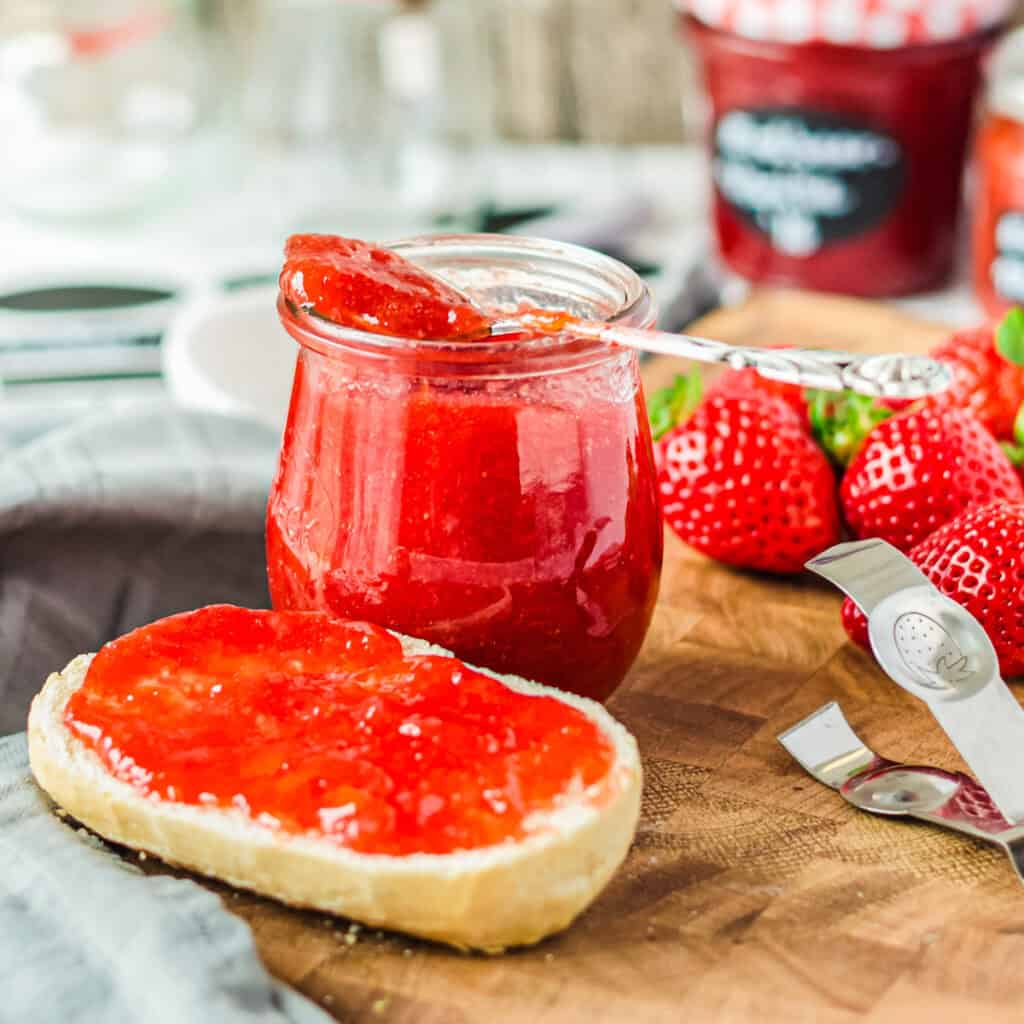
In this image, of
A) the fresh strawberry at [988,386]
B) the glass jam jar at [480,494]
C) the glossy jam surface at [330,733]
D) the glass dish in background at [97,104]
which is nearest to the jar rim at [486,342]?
the glass jam jar at [480,494]

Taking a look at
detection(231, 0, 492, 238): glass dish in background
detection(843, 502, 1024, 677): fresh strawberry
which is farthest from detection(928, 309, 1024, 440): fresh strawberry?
detection(231, 0, 492, 238): glass dish in background

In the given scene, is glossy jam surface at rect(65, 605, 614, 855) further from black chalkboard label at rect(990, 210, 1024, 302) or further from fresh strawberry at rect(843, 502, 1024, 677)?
black chalkboard label at rect(990, 210, 1024, 302)

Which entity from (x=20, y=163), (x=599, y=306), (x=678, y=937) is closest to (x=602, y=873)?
(x=678, y=937)

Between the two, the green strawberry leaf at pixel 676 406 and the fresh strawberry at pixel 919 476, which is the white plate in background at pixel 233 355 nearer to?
the green strawberry leaf at pixel 676 406

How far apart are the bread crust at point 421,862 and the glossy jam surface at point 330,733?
1 centimetres

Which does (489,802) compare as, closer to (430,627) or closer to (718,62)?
(430,627)

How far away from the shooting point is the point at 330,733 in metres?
1.24

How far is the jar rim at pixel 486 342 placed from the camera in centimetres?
130

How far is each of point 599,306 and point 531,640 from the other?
1.06ft

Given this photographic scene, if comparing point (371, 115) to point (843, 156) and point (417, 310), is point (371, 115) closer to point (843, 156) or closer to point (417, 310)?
point (843, 156)

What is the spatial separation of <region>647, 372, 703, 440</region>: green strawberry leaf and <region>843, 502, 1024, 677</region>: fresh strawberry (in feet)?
1.18

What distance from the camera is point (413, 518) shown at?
1.35 meters

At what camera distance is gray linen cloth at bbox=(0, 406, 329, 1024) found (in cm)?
121

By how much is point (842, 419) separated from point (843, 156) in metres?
1.00
